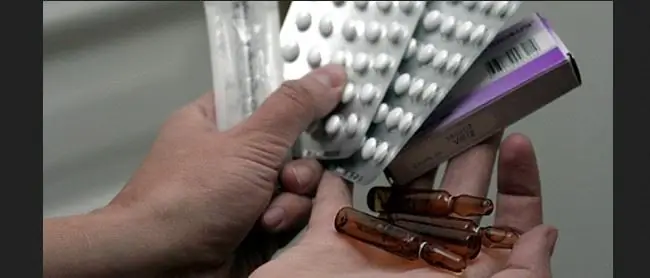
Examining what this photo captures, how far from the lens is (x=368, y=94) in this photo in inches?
20.7

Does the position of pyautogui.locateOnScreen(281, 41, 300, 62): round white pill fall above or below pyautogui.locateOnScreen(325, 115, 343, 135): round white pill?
above

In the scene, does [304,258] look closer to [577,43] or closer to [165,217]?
[165,217]

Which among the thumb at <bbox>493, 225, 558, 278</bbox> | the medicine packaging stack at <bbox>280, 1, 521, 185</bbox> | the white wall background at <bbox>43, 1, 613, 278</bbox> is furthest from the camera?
the white wall background at <bbox>43, 1, 613, 278</bbox>

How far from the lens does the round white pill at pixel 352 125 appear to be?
52cm

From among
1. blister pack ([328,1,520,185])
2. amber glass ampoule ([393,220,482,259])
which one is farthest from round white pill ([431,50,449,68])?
amber glass ampoule ([393,220,482,259])

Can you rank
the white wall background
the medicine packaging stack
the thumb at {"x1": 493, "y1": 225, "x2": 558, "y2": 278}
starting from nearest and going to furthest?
the thumb at {"x1": 493, "y1": 225, "x2": 558, "y2": 278}, the medicine packaging stack, the white wall background

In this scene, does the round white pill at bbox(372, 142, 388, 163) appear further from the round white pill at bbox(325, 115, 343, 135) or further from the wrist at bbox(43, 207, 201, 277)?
the wrist at bbox(43, 207, 201, 277)

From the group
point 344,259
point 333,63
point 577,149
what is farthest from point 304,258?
point 577,149

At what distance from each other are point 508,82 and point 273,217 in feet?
0.57

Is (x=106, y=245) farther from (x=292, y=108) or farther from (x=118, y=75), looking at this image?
(x=118, y=75)

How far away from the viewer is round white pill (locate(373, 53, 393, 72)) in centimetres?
53

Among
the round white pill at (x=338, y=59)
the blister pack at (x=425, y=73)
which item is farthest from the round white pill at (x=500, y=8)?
the round white pill at (x=338, y=59)

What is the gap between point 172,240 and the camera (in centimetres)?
50

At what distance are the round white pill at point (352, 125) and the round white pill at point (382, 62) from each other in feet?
0.12
